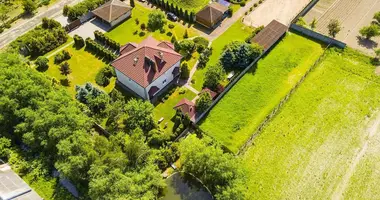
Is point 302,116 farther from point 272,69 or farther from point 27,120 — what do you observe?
point 27,120

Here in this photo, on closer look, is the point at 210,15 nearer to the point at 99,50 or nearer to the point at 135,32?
the point at 135,32

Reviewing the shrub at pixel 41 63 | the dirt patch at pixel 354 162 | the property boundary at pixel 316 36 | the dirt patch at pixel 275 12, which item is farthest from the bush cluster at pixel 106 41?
the dirt patch at pixel 354 162

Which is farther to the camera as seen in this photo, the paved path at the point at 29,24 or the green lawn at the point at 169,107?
the paved path at the point at 29,24

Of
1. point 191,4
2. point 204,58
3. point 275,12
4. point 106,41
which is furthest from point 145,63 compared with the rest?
point 275,12

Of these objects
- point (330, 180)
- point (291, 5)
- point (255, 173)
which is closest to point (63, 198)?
point (255, 173)

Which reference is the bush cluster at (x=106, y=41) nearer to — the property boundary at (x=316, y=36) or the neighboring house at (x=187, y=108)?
the neighboring house at (x=187, y=108)

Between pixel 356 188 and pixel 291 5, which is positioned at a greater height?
pixel 291 5
